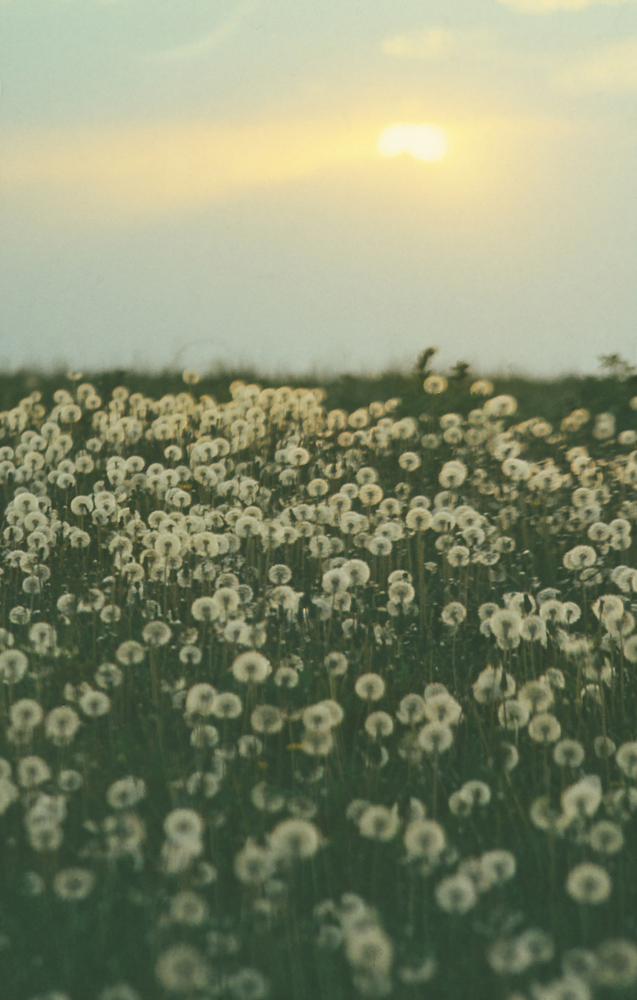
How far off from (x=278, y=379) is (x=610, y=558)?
7850 mm

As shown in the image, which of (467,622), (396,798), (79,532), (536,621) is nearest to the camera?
(396,798)

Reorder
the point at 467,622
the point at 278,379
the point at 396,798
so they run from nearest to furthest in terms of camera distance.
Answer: the point at 396,798
the point at 467,622
the point at 278,379

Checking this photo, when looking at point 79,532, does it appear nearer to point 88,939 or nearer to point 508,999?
point 88,939

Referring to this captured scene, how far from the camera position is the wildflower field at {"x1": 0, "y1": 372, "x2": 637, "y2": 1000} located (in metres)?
2.29

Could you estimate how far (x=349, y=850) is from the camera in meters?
2.80

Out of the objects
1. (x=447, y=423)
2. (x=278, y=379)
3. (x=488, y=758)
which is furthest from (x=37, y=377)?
(x=488, y=758)

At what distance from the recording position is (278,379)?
42.7ft

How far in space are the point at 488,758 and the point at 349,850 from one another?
23.6 inches

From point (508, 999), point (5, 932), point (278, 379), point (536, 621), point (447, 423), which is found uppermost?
point (278, 379)

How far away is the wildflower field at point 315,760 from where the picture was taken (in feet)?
7.53

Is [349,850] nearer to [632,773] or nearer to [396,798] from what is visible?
[396,798]

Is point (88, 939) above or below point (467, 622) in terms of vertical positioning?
below

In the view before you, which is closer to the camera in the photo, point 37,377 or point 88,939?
point 88,939

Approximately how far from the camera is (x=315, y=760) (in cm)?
327
